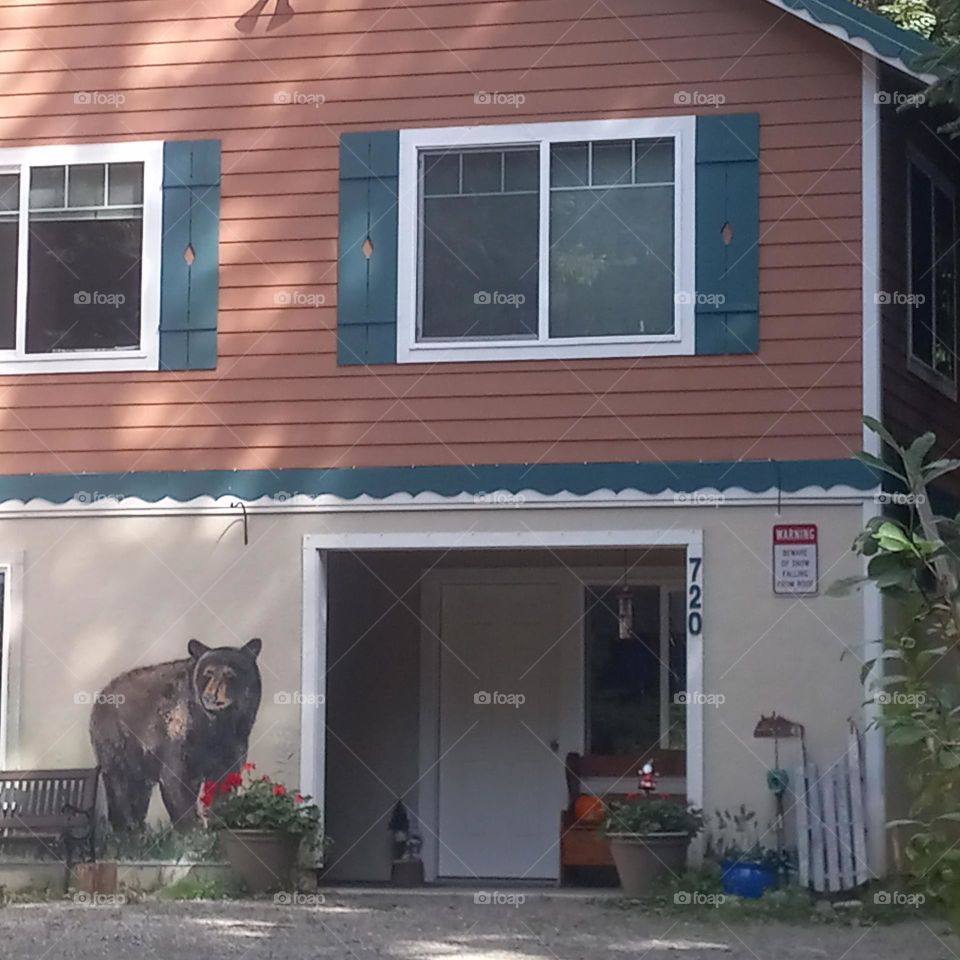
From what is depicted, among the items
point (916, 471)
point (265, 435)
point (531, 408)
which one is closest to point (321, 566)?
point (265, 435)

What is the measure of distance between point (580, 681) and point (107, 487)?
391cm

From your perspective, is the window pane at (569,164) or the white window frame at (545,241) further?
the window pane at (569,164)

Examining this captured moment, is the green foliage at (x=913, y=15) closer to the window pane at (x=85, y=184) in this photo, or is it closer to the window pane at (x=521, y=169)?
the window pane at (x=521, y=169)

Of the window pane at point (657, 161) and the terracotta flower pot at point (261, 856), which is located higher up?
the window pane at point (657, 161)

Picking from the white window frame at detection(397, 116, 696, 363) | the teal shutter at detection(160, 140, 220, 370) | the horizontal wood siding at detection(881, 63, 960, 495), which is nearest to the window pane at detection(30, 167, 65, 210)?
the teal shutter at detection(160, 140, 220, 370)

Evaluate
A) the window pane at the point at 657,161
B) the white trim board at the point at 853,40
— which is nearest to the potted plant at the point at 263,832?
the window pane at the point at 657,161

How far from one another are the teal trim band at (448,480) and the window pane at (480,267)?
0.95 meters

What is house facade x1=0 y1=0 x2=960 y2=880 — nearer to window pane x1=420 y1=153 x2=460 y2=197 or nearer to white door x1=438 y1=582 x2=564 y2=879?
window pane x1=420 y1=153 x2=460 y2=197

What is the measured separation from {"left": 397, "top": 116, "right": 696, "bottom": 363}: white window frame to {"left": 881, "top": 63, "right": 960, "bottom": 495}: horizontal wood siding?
124 centimetres

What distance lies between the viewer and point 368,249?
12156mm

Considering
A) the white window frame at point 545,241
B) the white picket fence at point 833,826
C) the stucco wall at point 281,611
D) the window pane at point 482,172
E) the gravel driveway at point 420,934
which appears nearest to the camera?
the gravel driveway at point 420,934

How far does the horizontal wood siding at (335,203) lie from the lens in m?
11.6

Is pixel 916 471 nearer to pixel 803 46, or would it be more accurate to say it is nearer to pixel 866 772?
pixel 866 772

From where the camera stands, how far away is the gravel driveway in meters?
9.43
